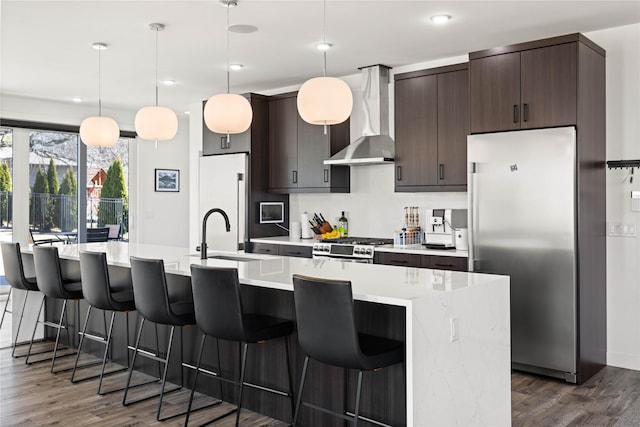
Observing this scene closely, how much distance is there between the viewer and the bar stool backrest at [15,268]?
4.69 m

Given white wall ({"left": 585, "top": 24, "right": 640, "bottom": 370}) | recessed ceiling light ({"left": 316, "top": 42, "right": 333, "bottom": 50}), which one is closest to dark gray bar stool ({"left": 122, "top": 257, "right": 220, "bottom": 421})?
recessed ceiling light ({"left": 316, "top": 42, "right": 333, "bottom": 50})

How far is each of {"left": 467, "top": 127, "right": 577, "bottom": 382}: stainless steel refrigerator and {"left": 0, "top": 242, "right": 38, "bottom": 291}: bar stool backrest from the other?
137 inches

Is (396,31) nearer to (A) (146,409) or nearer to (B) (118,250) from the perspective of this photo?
(B) (118,250)

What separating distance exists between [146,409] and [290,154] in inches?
136

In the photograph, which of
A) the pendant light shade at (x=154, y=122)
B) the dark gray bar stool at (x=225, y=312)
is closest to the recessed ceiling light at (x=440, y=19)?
the pendant light shade at (x=154, y=122)

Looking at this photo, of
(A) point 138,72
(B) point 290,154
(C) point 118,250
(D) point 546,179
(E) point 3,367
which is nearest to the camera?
(D) point 546,179

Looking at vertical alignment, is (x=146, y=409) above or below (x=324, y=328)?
below

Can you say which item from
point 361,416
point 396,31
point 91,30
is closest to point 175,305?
point 361,416

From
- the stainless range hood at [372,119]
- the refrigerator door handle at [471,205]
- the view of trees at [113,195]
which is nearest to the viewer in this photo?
the refrigerator door handle at [471,205]

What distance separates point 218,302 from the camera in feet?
10.0

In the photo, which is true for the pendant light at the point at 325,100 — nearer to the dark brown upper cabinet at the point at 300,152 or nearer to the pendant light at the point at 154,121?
the pendant light at the point at 154,121

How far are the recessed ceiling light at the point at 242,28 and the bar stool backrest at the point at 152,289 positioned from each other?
1985 millimetres

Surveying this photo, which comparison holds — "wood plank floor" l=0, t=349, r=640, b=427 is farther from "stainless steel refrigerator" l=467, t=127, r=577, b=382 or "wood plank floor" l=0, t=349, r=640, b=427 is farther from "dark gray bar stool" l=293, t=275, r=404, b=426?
"dark gray bar stool" l=293, t=275, r=404, b=426

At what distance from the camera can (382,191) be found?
6.14m
